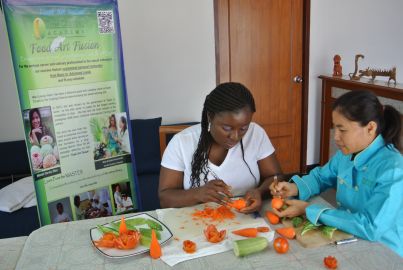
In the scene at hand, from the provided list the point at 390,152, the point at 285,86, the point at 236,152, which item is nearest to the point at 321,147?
the point at 285,86

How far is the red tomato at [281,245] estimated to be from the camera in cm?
132

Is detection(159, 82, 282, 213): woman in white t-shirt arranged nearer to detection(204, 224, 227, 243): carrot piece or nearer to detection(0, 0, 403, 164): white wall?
detection(204, 224, 227, 243): carrot piece

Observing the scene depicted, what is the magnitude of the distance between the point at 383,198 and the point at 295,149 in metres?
3.47

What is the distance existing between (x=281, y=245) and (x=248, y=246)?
0.11 metres

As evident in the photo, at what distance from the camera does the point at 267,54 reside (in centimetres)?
443

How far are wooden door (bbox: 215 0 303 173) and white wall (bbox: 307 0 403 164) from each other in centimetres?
20

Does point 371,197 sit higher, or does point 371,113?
point 371,113

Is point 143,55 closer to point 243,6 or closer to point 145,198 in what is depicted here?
point 243,6

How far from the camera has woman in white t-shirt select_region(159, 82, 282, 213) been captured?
1.88m

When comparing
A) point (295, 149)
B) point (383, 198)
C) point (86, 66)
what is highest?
point (86, 66)

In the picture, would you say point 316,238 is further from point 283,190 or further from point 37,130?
point 37,130

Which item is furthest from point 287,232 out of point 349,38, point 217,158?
point 349,38

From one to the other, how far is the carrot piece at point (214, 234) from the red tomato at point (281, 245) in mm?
193

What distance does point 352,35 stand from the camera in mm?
4652
